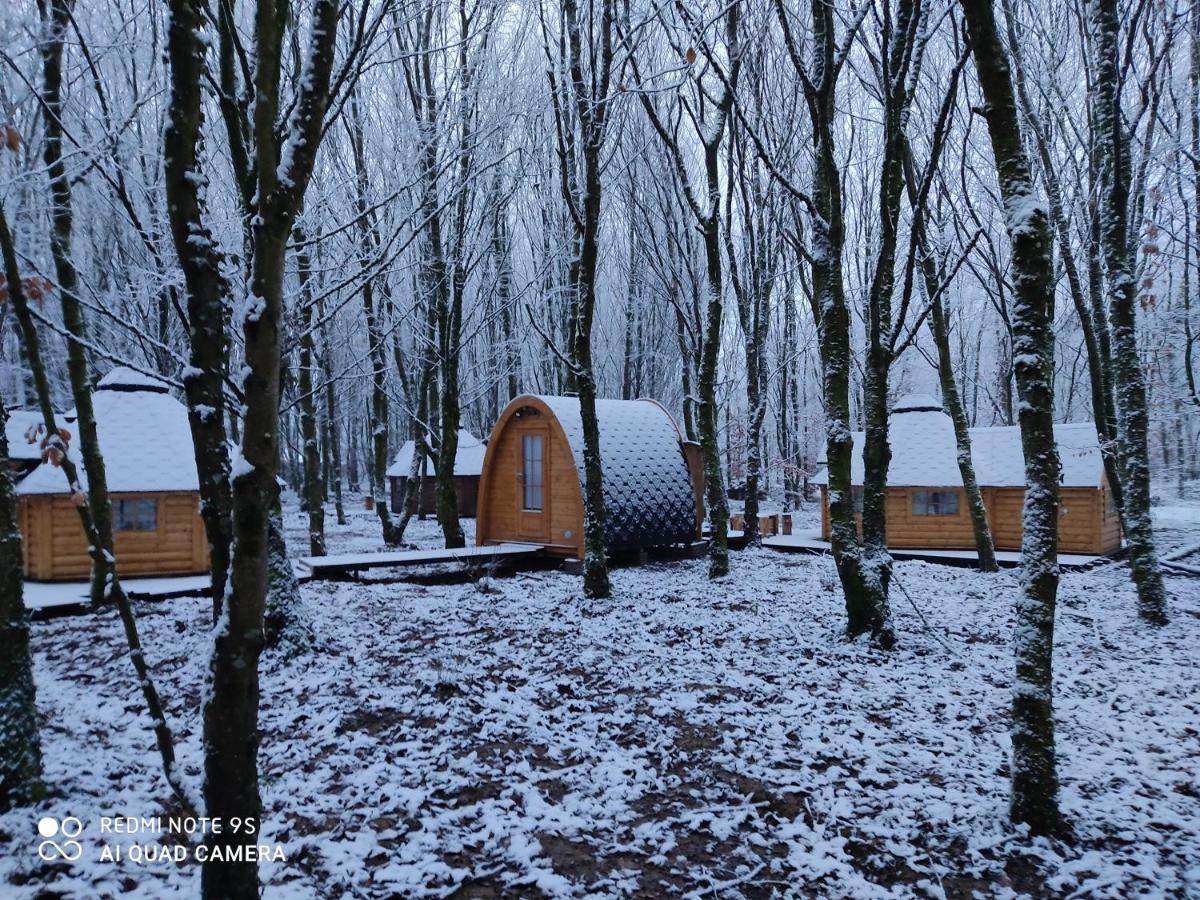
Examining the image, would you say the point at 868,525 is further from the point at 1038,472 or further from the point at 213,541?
the point at 213,541

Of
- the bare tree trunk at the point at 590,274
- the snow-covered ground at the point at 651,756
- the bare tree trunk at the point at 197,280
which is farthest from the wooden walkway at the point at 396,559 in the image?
the bare tree trunk at the point at 197,280

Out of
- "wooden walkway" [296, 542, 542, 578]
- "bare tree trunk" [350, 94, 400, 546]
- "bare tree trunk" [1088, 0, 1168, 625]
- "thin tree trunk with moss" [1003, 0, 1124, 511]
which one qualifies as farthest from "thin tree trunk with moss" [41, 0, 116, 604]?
"thin tree trunk with moss" [1003, 0, 1124, 511]

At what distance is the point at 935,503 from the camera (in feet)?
49.1

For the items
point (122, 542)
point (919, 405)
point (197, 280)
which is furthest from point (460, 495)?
point (197, 280)

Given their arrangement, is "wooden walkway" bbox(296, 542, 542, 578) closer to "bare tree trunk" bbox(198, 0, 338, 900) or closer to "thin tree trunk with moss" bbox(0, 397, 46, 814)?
"thin tree trunk with moss" bbox(0, 397, 46, 814)

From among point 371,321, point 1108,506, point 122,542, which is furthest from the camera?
point 371,321

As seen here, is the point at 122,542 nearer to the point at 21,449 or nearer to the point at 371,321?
the point at 21,449

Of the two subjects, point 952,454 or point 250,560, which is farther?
point 952,454

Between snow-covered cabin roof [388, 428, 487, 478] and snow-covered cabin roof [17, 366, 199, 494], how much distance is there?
12.7 metres

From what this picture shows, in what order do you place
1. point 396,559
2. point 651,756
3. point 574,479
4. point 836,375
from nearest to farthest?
point 651,756, point 836,375, point 396,559, point 574,479

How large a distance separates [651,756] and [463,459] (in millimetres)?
22891

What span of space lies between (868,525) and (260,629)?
679 cm

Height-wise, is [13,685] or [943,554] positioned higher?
[13,685]

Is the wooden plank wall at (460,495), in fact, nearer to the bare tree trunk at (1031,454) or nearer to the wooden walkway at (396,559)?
the wooden walkway at (396,559)
